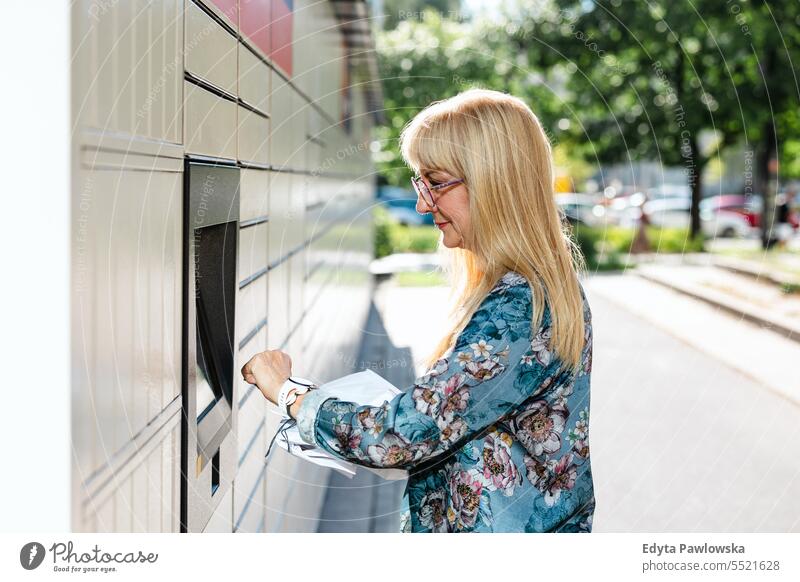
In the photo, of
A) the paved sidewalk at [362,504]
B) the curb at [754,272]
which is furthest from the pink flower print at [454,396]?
the curb at [754,272]

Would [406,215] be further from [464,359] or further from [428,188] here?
[464,359]

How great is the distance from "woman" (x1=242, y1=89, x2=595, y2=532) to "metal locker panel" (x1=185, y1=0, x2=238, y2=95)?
0.52 metres

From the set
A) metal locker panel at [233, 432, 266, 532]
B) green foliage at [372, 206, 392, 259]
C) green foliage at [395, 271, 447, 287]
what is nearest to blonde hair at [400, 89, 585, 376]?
metal locker panel at [233, 432, 266, 532]

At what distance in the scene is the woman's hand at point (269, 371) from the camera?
2.20m

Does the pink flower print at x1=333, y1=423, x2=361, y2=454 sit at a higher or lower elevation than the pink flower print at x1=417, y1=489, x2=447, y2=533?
higher

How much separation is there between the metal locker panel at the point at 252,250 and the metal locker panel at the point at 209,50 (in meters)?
0.46

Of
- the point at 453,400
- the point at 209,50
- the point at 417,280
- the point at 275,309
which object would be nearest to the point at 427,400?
the point at 453,400

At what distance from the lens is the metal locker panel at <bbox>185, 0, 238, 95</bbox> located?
2.33 meters

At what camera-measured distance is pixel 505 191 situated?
2174mm

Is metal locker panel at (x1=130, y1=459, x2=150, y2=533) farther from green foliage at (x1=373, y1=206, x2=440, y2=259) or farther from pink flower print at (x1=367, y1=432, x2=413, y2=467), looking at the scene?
green foliage at (x1=373, y1=206, x2=440, y2=259)

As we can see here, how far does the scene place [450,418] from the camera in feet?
6.61
